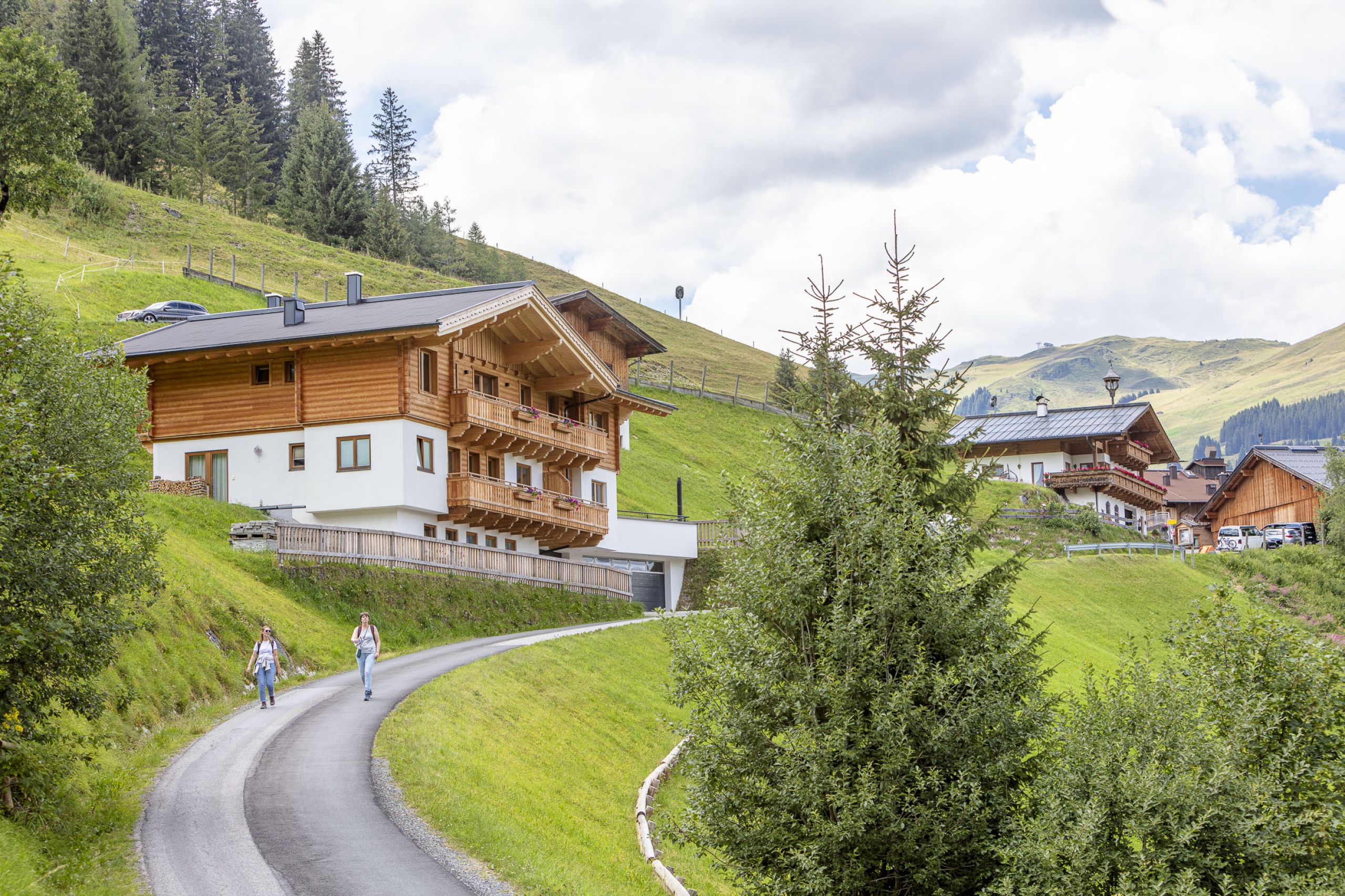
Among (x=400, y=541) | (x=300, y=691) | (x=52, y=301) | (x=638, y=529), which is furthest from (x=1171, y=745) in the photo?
(x=52, y=301)

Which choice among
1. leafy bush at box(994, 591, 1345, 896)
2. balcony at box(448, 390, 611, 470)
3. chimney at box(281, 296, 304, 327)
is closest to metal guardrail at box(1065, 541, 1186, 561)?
balcony at box(448, 390, 611, 470)

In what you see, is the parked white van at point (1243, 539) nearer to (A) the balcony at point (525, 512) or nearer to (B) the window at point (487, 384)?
(A) the balcony at point (525, 512)

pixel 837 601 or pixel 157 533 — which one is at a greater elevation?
pixel 157 533

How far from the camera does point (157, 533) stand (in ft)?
60.6

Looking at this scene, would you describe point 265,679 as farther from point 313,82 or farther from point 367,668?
point 313,82

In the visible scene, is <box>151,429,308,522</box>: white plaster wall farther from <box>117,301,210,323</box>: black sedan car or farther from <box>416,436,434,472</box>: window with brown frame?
<box>117,301,210,323</box>: black sedan car

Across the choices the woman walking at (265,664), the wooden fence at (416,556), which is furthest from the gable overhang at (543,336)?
the woman walking at (265,664)

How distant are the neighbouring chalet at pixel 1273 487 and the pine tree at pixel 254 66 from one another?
9856cm

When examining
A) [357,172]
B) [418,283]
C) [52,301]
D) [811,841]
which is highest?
[357,172]

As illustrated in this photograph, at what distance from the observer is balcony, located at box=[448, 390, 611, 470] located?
144ft

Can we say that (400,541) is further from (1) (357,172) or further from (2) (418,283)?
(1) (357,172)

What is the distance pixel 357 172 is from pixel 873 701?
11508 cm

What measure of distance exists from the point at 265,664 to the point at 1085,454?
70692 mm

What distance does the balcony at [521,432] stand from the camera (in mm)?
43906
